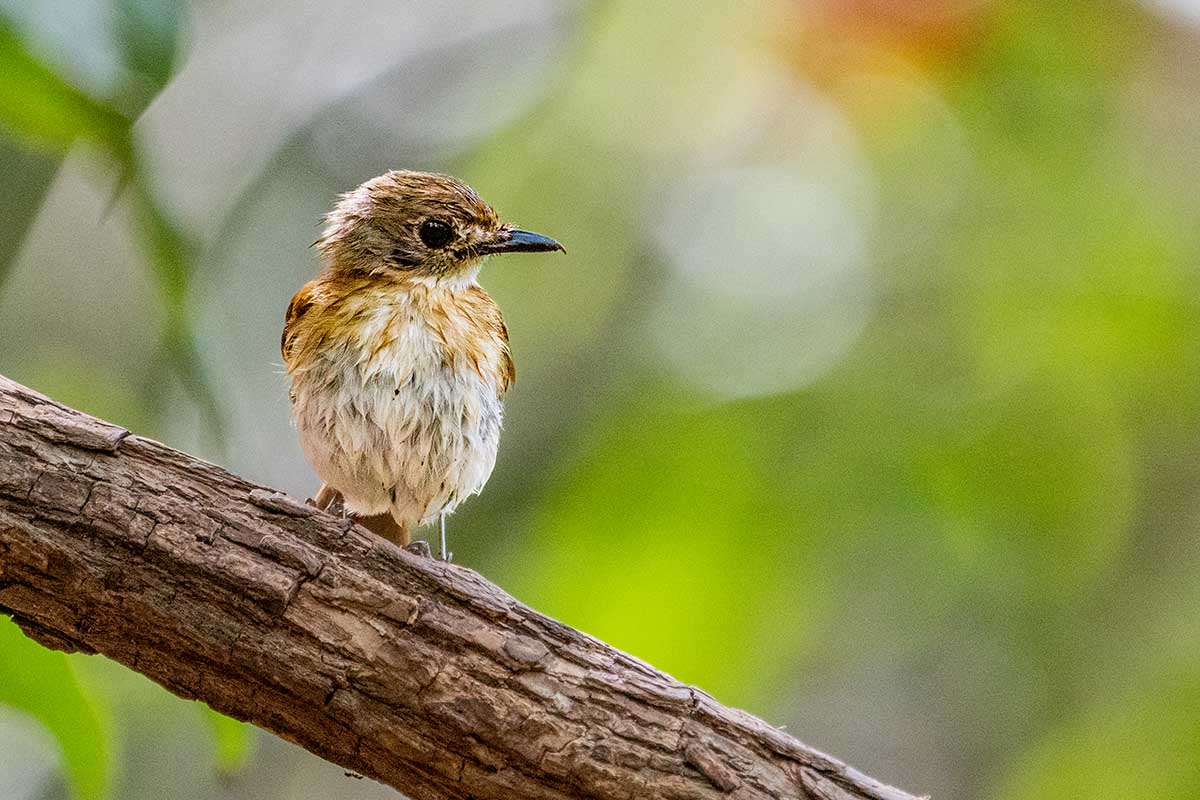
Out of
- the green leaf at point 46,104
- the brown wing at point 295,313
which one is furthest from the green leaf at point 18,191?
the brown wing at point 295,313

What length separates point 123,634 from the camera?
286 cm

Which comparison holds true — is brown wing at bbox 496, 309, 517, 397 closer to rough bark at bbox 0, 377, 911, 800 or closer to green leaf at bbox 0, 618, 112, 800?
rough bark at bbox 0, 377, 911, 800

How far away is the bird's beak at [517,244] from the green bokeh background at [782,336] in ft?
2.82

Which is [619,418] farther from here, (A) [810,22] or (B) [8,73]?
(B) [8,73]

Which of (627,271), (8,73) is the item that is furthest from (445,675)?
(627,271)

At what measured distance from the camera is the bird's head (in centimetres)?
423

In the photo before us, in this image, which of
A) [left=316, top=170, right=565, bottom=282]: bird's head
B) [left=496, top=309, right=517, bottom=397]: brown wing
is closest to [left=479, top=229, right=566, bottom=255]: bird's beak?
[left=316, top=170, right=565, bottom=282]: bird's head

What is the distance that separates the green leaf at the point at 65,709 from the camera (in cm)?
301

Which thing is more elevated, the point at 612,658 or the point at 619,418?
the point at 619,418

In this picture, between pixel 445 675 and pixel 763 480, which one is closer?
pixel 445 675

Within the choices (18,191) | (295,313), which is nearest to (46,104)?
(18,191)

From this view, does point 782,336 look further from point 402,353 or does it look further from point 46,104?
point 46,104

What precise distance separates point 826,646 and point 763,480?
9.05 ft

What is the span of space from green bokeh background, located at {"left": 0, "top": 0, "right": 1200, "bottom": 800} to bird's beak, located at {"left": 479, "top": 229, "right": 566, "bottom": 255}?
86cm
